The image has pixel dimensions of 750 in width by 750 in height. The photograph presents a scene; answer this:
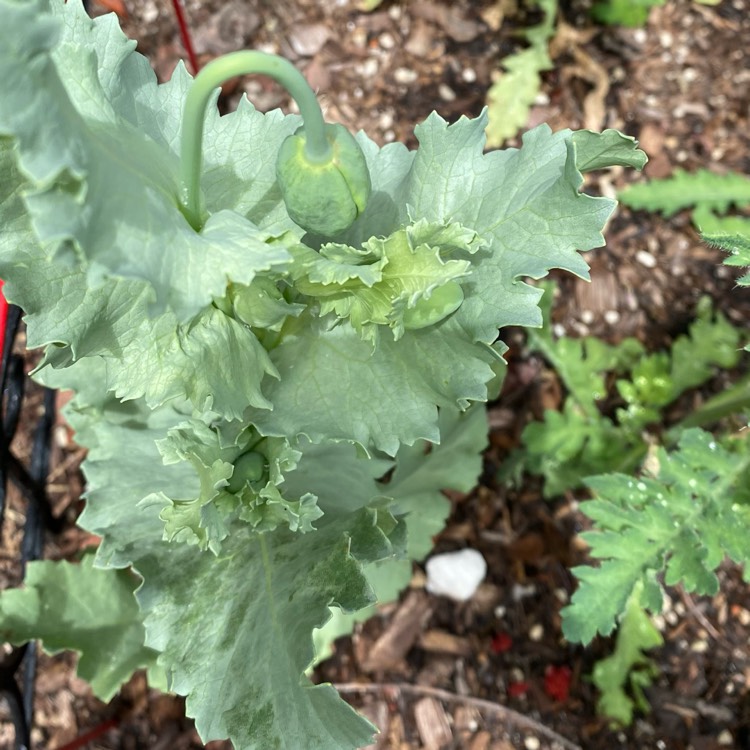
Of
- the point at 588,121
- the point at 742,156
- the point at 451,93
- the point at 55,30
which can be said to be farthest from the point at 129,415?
the point at 742,156

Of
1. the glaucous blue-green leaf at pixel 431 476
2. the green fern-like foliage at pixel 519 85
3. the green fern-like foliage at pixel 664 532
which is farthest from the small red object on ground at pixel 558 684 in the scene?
the green fern-like foliage at pixel 519 85

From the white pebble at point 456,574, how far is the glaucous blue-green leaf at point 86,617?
0.84 meters

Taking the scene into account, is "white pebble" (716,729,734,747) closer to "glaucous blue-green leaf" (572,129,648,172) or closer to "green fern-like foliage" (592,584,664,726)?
"green fern-like foliage" (592,584,664,726)

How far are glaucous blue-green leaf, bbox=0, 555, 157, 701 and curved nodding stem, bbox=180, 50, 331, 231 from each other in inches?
38.9

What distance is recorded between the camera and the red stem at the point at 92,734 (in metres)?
2.05

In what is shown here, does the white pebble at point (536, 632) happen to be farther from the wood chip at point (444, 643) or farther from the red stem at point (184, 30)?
the red stem at point (184, 30)

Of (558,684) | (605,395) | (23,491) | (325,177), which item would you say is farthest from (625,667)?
(325,177)

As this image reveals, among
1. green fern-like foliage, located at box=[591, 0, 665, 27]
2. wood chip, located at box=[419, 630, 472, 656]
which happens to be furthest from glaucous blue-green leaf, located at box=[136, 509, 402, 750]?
green fern-like foliage, located at box=[591, 0, 665, 27]

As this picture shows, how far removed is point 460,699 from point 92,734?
0.96 meters

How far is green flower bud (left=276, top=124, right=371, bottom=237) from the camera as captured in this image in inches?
39.9

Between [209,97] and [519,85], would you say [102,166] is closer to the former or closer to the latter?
[209,97]

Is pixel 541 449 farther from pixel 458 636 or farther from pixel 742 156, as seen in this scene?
pixel 742 156

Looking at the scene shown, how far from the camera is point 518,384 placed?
2.56 metres

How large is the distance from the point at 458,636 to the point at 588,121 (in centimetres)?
176
